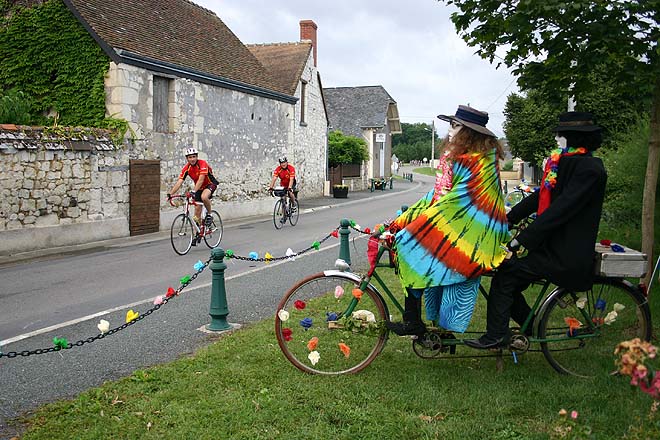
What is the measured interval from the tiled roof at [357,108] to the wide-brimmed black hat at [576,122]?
4369 centimetres

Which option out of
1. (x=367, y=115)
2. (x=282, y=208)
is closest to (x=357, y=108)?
(x=367, y=115)

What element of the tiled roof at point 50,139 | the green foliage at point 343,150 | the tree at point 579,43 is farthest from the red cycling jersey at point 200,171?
the green foliage at point 343,150

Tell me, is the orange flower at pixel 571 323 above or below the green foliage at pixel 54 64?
below

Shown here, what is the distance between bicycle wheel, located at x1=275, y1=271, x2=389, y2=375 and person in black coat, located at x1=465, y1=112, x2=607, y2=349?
0.74m

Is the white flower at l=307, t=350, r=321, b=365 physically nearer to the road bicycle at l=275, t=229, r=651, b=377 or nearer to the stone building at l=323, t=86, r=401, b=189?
the road bicycle at l=275, t=229, r=651, b=377

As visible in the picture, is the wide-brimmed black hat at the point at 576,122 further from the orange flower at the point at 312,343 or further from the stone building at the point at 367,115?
the stone building at the point at 367,115

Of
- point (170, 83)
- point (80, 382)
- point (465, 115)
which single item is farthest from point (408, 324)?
point (170, 83)

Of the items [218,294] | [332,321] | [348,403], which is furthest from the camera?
[218,294]

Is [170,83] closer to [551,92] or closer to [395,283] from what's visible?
[395,283]

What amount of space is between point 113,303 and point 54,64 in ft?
35.6

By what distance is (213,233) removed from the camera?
12.9m

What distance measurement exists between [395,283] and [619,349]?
5.60 metres

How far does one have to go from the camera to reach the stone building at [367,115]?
4803 centimetres

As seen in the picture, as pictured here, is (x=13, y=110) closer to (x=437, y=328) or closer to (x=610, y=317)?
(x=437, y=328)
